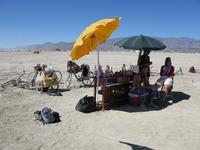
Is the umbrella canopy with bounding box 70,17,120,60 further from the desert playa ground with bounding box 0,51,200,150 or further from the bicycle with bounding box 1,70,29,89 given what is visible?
the bicycle with bounding box 1,70,29,89

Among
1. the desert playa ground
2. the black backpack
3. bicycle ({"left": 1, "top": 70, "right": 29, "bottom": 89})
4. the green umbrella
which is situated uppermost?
the green umbrella

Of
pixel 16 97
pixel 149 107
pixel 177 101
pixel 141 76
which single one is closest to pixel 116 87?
pixel 141 76

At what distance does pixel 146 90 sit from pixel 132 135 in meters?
2.33

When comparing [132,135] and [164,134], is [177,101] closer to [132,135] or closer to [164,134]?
[164,134]

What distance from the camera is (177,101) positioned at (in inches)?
265

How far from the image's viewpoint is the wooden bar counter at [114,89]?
563 cm

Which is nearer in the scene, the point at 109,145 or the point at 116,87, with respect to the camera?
the point at 109,145

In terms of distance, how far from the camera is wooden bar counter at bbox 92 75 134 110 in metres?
5.63

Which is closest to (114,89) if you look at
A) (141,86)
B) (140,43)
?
(141,86)

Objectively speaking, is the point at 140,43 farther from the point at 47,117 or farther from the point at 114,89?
the point at 47,117

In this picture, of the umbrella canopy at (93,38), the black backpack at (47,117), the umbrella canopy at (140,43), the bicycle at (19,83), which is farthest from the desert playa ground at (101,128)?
the umbrella canopy at (140,43)

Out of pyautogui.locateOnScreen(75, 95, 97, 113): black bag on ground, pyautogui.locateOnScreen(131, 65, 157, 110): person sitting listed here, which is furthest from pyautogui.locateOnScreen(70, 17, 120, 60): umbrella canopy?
pyautogui.locateOnScreen(131, 65, 157, 110): person sitting

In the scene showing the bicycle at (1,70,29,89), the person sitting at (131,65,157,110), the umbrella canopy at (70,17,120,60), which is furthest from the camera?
the bicycle at (1,70,29,89)

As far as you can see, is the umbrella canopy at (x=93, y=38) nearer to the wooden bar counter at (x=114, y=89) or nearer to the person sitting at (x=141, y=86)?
the wooden bar counter at (x=114, y=89)
